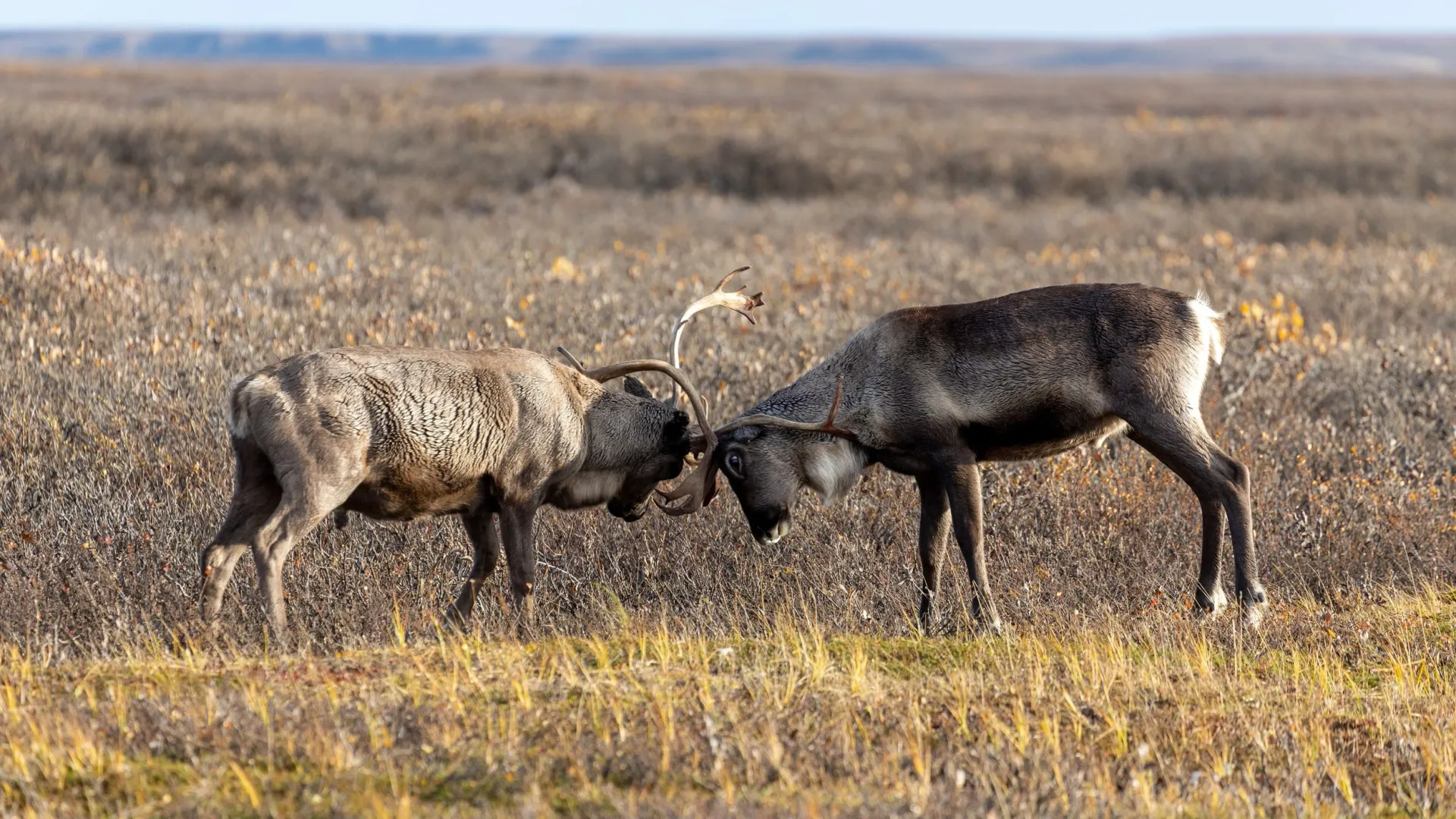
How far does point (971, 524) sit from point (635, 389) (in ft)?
6.16

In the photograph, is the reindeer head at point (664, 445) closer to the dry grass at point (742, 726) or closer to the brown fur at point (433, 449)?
the brown fur at point (433, 449)

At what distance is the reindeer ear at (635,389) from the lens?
742cm

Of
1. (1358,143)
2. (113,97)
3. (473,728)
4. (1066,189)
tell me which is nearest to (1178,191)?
(1066,189)

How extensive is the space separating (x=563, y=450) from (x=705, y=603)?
105cm

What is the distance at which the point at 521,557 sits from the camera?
6.70 m

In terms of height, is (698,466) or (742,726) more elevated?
(698,466)

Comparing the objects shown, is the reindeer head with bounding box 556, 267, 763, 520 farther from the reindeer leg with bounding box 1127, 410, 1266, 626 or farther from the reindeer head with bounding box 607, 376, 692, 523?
the reindeer leg with bounding box 1127, 410, 1266, 626

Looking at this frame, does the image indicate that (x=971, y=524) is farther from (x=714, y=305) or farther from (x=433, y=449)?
(x=433, y=449)

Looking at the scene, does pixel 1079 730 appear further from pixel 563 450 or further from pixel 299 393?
pixel 299 393

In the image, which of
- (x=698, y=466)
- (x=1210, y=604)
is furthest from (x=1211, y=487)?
(x=698, y=466)

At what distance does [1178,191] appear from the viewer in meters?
27.5

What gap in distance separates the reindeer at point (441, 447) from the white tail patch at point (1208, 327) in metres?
2.28

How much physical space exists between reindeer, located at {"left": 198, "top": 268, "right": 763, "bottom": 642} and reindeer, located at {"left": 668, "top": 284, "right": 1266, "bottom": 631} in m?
0.52

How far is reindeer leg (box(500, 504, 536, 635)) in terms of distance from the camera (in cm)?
664
